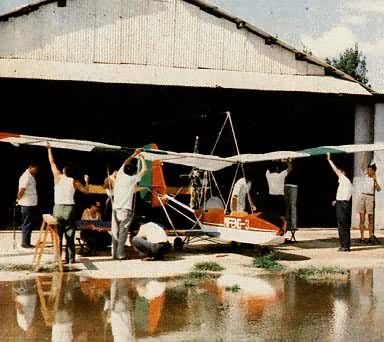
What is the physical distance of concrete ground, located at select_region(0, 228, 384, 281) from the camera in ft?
37.7

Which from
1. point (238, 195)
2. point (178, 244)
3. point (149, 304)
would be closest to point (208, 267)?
point (178, 244)

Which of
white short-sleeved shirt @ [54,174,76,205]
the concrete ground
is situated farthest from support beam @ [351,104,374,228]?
white short-sleeved shirt @ [54,174,76,205]

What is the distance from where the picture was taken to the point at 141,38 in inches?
750

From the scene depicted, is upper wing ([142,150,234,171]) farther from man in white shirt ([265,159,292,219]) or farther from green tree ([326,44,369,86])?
green tree ([326,44,369,86])

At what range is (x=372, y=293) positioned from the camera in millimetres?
10180

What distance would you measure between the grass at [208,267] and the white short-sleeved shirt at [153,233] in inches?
37.3

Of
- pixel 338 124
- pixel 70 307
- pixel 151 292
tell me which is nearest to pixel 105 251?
pixel 151 292

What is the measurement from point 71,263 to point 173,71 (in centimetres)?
831

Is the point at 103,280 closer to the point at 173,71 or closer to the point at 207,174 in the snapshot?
the point at 207,174

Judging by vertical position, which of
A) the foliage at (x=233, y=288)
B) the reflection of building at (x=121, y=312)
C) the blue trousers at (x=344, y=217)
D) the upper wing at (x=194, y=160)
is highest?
the upper wing at (x=194, y=160)

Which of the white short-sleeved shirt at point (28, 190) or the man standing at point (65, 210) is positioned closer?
the man standing at point (65, 210)

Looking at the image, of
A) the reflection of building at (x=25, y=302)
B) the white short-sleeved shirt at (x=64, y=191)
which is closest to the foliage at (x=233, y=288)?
the reflection of building at (x=25, y=302)

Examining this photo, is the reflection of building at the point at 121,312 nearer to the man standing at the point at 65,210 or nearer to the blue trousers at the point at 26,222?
the man standing at the point at 65,210

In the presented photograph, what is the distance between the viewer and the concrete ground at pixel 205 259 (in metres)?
11.5
